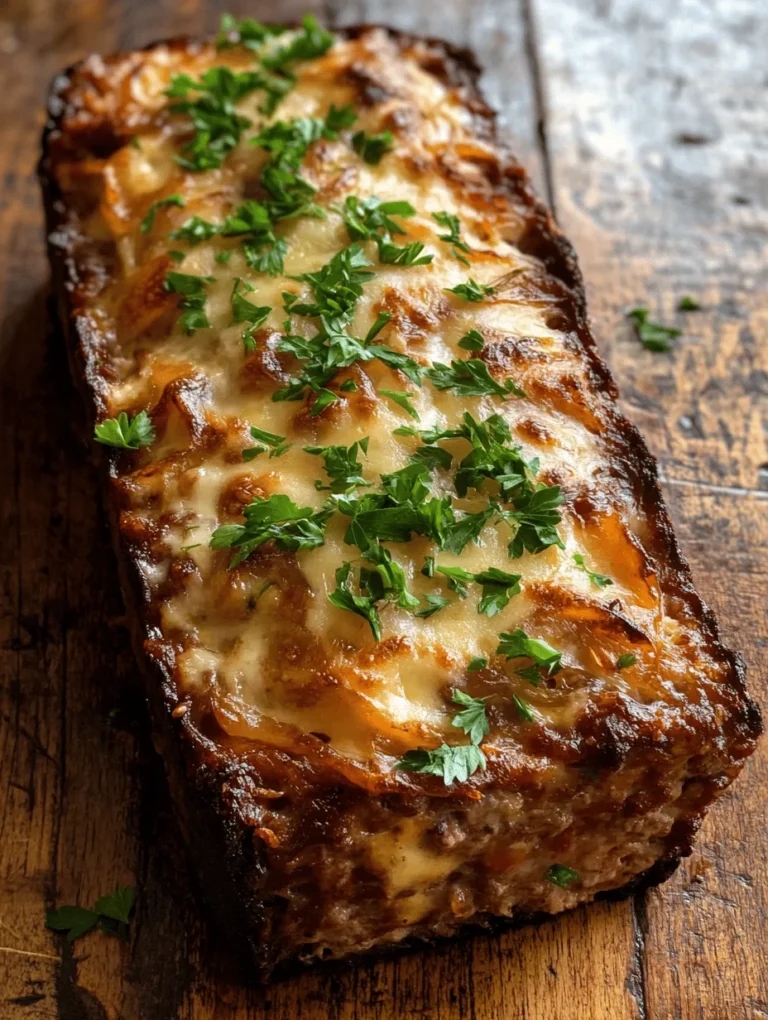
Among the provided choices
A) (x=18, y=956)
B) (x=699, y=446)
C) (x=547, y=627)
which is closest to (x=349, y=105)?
(x=699, y=446)

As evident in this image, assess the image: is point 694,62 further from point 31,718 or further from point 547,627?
point 31,718

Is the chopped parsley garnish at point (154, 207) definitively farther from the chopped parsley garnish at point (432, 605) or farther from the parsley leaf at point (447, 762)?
the parsley leaf at point (447, 762)

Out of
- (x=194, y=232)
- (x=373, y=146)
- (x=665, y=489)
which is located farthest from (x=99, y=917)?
(x=373, y=146)

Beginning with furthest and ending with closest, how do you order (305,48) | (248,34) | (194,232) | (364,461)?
(248,34), (305,48), (194,232), (364,461)

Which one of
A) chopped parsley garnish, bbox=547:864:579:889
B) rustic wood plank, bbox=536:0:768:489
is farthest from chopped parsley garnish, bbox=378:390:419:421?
rustic wood plank, bbox=536:0:768:489

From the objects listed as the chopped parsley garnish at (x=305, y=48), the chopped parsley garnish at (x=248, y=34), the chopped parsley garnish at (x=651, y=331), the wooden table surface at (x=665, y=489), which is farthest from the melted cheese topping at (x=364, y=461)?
the chopped parsley garnish at (x=651, y=331)

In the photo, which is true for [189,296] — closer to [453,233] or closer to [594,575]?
[453,233]
